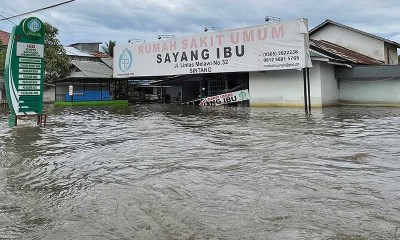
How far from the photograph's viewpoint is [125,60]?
109 feet

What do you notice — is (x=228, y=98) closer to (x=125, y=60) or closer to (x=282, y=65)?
(x=282, y=65)

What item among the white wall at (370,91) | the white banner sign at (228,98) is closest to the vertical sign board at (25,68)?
the white banner sign at (228,98)

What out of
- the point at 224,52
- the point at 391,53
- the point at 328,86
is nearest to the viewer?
the point at 328,86

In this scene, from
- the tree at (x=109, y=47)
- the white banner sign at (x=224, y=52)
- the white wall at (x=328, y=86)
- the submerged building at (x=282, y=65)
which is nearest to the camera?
the white banner sign at (x=224, y=52)

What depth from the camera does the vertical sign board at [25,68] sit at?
13656mm

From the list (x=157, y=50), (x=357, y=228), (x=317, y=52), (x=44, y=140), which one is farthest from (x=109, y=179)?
(x=157, y=50)

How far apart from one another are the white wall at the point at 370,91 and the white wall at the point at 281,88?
3.59 metres

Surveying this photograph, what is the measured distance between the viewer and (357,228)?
12.5 ft

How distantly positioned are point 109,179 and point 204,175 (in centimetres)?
152

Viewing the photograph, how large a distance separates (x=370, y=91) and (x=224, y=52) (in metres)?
10.1

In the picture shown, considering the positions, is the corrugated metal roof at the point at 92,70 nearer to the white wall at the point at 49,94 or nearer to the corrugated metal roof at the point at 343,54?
the white wall at the point at 49,94

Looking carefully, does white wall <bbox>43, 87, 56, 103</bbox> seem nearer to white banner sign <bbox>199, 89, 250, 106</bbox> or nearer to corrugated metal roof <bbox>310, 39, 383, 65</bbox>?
white banner sign <bbox>199, 89, 250, 106</bbox>

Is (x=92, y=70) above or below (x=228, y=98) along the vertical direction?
above

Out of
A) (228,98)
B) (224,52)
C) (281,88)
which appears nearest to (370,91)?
(281,88)
